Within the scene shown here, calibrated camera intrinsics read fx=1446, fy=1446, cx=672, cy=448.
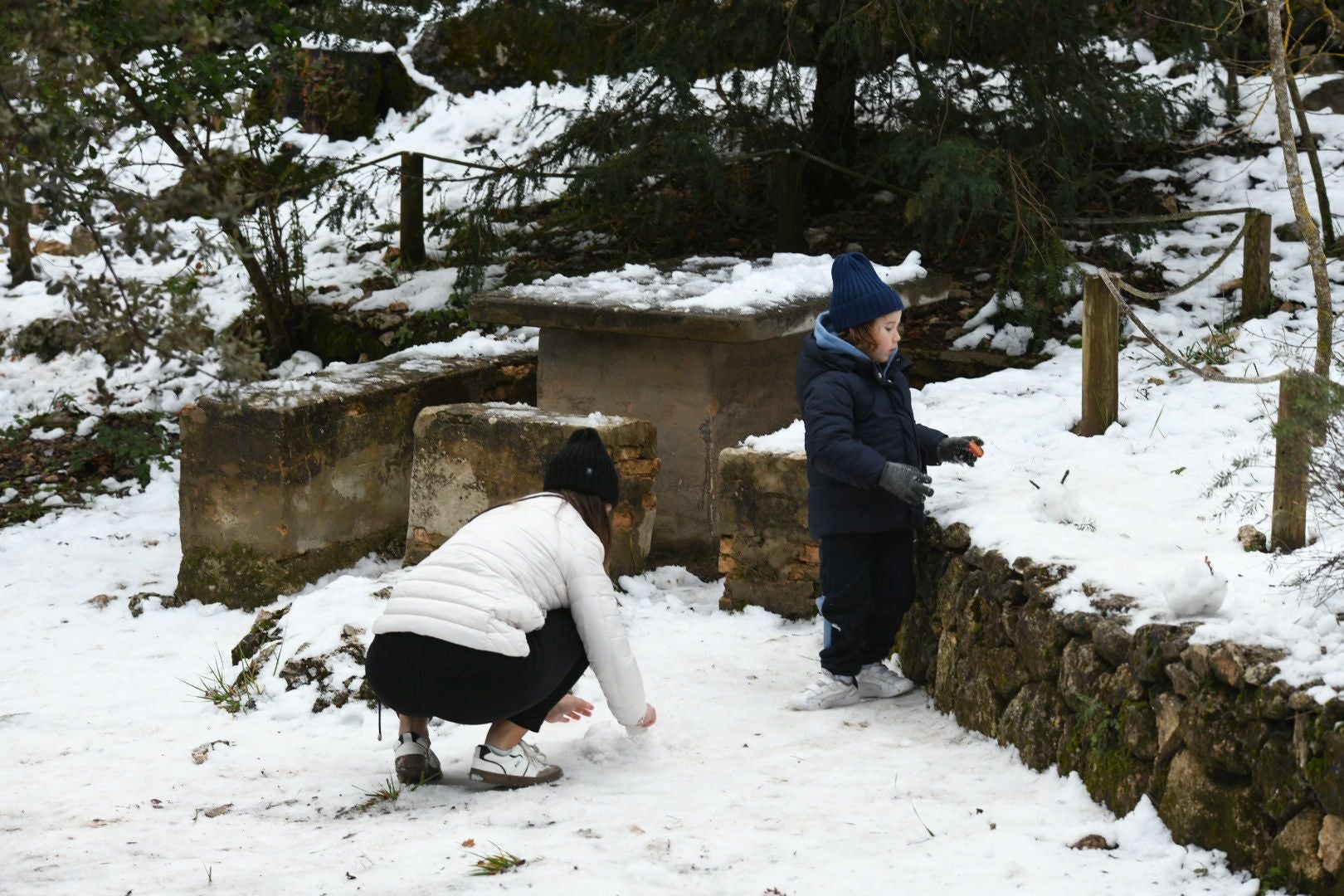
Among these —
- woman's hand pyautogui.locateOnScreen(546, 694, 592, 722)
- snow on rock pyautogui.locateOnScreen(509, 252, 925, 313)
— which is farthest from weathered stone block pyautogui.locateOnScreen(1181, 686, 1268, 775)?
snow on rock pyautogui.locateOnScreen(509, 252, 925, 313)

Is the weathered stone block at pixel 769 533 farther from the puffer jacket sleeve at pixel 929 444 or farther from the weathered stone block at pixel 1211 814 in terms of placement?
the weathered stone block at pixel 1211 814

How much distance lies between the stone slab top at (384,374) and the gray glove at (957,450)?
3.29 meters

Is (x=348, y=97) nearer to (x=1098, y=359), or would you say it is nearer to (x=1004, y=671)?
(x=1098, y=359)

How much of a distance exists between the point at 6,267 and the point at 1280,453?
10.9 metres

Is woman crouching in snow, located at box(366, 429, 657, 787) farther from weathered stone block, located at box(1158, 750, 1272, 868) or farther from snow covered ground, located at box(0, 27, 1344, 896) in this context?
weathered stone block, located at box(1158, 750, 1272, 868)

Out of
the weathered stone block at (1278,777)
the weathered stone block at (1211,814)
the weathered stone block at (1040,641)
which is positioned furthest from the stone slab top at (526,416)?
the weathered stone block at (1278,777)

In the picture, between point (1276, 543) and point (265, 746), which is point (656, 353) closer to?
point (265, 746)

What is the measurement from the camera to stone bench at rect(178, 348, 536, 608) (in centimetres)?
705

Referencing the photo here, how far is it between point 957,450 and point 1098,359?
1.32 m

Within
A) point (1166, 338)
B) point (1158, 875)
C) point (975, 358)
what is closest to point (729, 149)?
point (975, 358)

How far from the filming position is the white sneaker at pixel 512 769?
3990 millimetres

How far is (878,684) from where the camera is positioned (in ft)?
15.3

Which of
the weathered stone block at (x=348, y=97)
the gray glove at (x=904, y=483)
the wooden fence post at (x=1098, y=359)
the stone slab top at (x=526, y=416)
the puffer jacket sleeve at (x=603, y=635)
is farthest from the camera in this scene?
the weathered stone block at (x=348, y=97)

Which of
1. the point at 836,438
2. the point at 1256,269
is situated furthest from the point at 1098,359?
the point at 1256,269
